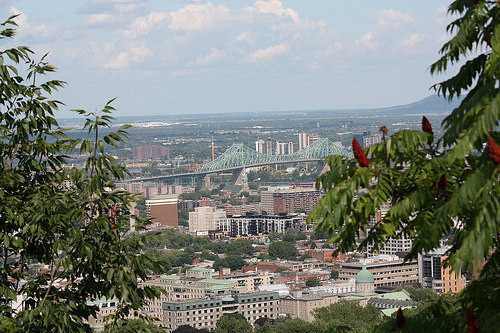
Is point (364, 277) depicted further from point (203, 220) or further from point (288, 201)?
point (288, 201)

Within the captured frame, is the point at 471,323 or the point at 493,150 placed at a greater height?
the point at 493,150

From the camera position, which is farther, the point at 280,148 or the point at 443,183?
the point at 280,148

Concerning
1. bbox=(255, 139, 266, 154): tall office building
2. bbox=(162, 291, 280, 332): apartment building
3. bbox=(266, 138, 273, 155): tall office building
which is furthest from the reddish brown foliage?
bbox=(255, 139, 266, 154): tall office building

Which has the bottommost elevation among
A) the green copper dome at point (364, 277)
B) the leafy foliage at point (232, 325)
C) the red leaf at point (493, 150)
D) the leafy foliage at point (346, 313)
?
the green copper dome at point (364, 277)

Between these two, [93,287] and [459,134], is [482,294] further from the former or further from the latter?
[93,287]

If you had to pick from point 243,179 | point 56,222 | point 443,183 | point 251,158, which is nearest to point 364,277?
point 56,222

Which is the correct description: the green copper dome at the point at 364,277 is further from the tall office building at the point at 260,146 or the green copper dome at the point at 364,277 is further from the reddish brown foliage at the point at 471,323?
the tall office building at the point at 260,146

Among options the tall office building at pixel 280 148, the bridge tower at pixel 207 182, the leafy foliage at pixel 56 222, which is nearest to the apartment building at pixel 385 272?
the leafy foliage at pixel 56 222
